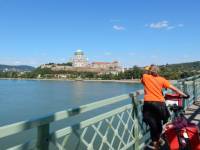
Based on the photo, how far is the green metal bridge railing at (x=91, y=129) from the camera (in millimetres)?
2760

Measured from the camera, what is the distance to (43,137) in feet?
9.71

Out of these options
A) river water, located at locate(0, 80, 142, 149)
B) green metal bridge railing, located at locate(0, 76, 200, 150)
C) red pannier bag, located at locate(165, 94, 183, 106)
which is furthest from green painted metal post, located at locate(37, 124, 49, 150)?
red pannier bag, located at locate(165, 94, 183, 106)

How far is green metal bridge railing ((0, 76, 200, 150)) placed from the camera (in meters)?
2.76

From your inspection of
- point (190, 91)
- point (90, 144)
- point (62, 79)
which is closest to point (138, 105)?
point (90, 144)

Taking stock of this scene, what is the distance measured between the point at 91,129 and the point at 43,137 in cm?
164

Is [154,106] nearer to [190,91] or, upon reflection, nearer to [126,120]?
[126,120]

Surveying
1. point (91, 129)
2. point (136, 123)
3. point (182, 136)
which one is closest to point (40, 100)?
point (136, 123)

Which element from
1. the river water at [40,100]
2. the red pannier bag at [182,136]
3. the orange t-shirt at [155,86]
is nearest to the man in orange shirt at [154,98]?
the orange t-shirt at [155,86]

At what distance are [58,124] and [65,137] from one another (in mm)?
18934

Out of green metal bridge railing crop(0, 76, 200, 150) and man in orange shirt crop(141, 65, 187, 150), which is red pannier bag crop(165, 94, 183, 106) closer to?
man in orange shirt crop(141, 65, 187, 150)

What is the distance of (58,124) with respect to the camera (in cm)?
2197

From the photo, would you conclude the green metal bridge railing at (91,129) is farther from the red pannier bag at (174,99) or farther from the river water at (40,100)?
the red pannier bag at (174,99)

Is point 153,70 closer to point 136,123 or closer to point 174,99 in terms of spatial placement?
point 174,99

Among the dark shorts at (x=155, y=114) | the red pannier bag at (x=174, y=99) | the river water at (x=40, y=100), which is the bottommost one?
the river water at (x=40, y=100)
